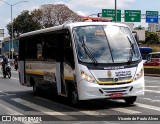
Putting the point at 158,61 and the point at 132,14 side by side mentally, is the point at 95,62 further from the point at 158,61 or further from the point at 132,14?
the point at 132,14

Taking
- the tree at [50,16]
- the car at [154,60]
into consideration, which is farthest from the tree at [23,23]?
the car at [154,60]

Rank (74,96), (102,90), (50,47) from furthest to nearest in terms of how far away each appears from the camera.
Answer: (50,47), (74,96), (102,90)

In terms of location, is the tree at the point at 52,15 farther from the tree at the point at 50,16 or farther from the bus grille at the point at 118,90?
the bus grille at the point at 118,90

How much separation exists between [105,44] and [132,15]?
39.6 m

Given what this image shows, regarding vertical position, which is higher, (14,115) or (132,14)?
(132,14)

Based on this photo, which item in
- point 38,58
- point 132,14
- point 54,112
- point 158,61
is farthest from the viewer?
point 132,14

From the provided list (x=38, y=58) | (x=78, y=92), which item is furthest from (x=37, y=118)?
(x=38, y=58)

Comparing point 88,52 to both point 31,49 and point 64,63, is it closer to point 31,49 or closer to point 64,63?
point 64,63

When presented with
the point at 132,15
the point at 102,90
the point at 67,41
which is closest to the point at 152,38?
the point at 132,15

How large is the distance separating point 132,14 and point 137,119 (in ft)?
138

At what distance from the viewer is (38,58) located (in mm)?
15375

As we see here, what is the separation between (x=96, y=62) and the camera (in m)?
11.6

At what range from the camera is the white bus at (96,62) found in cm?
1144

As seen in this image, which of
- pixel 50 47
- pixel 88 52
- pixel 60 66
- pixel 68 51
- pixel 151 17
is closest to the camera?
pixel 88 52
